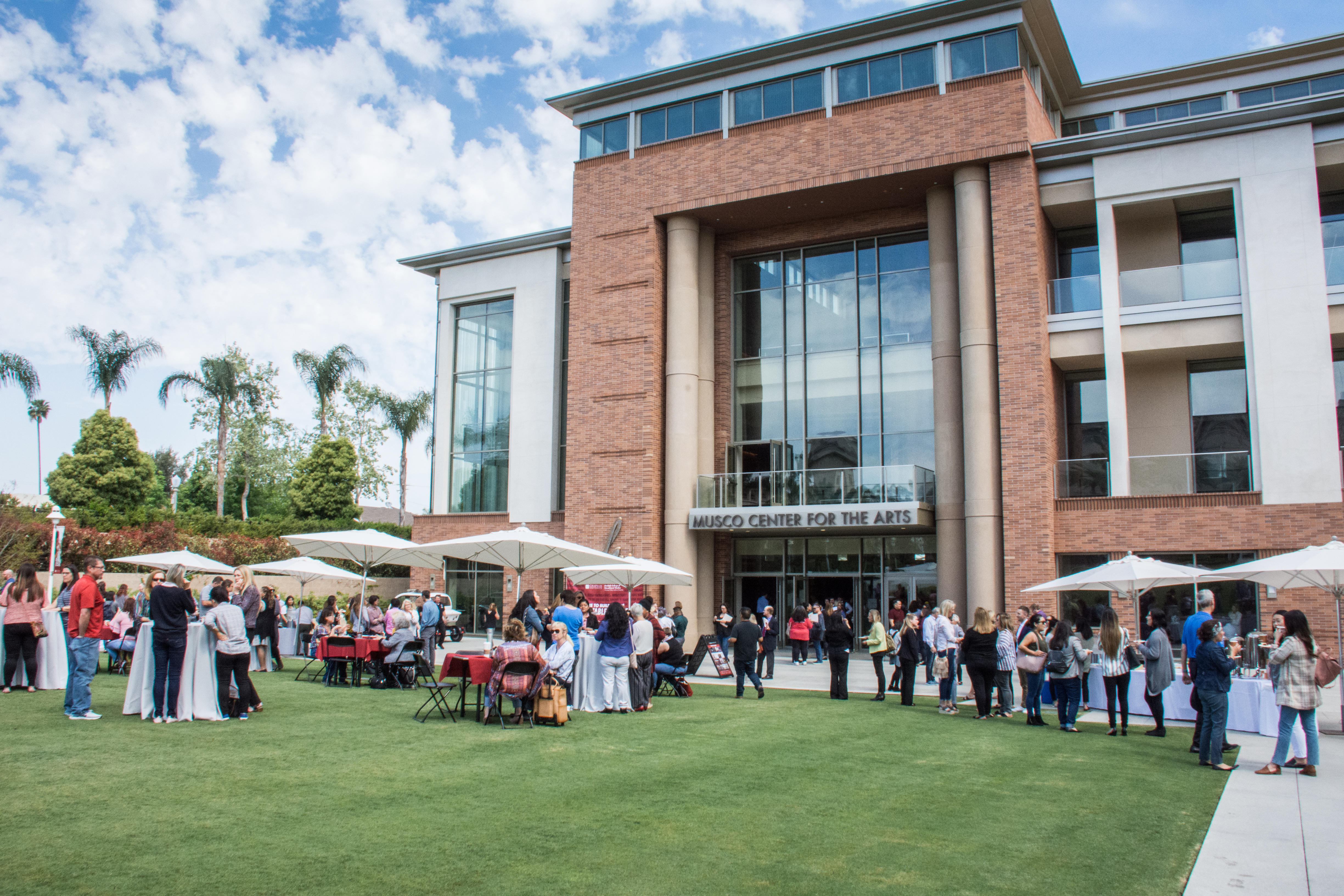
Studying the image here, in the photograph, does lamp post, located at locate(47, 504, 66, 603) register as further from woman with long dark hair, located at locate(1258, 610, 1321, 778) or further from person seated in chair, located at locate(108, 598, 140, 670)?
woman with long dark hair, located at locate(1258, 610, 1321, 778)

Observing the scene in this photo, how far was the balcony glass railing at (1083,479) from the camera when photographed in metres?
23.4

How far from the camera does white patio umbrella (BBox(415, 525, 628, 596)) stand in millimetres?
14750

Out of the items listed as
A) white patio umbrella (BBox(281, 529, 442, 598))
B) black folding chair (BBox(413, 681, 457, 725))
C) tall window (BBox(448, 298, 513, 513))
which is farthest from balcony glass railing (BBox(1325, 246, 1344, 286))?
tall window (BBox(448, 298, 513, 513))

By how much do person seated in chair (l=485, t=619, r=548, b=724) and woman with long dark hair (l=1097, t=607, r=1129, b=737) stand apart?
7394 millimetres

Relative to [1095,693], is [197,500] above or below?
above

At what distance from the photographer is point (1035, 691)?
43.7ft

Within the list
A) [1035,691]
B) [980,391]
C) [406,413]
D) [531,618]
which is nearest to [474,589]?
[531,618]

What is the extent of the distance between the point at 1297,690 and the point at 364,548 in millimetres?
14179

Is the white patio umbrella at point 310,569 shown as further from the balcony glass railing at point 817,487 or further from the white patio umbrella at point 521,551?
the balcony glass railing at point 817,487

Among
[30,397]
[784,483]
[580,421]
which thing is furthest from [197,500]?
[784,483]

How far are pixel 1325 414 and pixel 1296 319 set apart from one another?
225cm

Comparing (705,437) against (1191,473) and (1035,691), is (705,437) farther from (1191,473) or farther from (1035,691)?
(1035,691)

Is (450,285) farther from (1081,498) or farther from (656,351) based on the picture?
(1081,498)

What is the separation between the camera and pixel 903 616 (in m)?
22.2
